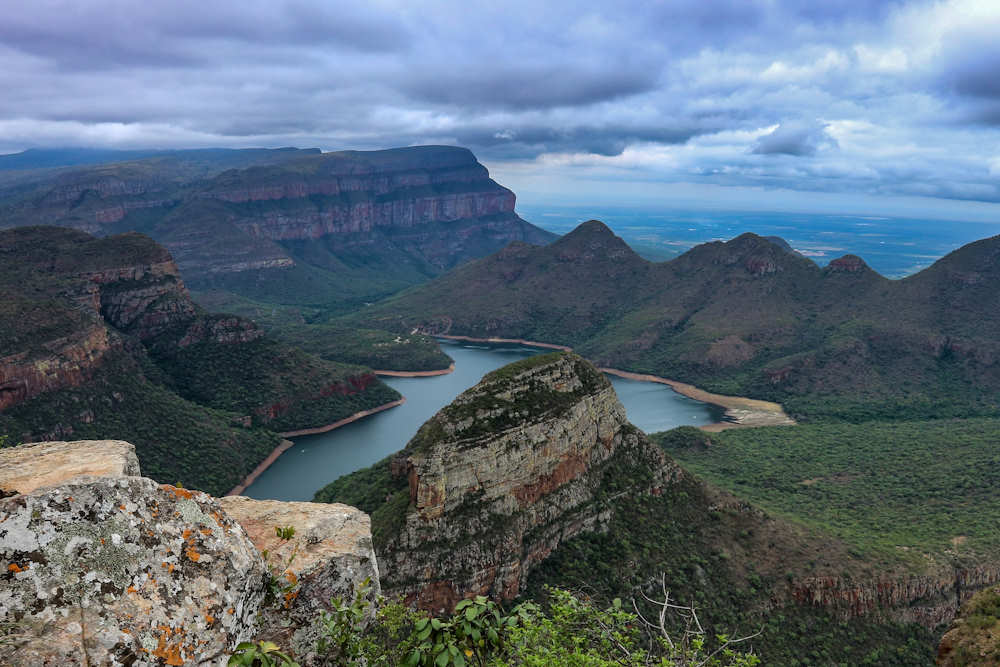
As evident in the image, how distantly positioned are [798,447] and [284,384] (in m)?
79.8

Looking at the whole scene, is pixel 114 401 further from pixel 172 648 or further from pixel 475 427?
pixel 172 648

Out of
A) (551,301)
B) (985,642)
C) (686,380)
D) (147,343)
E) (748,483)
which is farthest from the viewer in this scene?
(551,301)

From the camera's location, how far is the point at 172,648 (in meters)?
7.43

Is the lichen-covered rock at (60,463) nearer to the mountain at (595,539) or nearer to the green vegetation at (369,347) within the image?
the mountain at (595,539)

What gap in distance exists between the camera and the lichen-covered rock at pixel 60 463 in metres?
8.16

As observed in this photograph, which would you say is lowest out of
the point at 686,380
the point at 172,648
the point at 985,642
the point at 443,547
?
the point at 686,380

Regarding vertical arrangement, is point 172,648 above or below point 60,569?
below

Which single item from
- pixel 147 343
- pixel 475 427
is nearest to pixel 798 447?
pixel 475 427

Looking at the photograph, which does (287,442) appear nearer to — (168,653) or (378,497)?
(378,497)

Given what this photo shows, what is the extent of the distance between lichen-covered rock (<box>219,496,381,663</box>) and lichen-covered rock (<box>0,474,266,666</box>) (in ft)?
2.81

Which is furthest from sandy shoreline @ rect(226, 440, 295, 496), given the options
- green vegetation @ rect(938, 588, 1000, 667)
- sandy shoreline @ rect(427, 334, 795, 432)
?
green vegetation @ rect(938, 588, 1000, 667)

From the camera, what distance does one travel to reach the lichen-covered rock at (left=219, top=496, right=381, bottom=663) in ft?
31.1

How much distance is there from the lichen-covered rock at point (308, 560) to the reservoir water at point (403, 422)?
66.2 m

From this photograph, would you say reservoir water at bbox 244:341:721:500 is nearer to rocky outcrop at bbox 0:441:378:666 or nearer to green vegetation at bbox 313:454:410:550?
green vegetation at bbox 313:454:410:550
